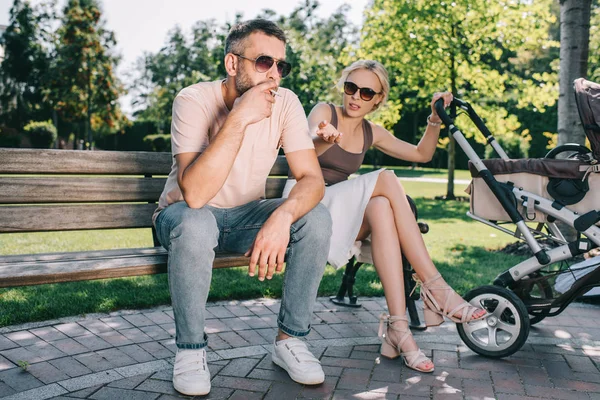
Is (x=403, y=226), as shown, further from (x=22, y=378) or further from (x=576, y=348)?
(x=22, y=378)

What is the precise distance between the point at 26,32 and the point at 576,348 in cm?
3917

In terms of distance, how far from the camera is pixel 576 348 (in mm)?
3648

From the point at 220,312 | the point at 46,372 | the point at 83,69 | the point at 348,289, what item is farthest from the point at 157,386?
the point at 83,69

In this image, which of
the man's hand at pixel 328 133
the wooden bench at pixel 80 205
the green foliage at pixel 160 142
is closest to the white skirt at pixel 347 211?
the man's hand at pixel 328 133

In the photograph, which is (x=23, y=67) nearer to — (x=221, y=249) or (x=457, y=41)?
A: (x=457, y=41)

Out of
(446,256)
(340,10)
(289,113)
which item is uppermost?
(340,10)

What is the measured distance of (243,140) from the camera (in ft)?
10.3

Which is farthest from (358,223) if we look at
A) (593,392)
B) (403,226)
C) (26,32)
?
(26,32)

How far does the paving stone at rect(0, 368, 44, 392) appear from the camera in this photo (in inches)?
111

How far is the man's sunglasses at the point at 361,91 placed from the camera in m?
3.85

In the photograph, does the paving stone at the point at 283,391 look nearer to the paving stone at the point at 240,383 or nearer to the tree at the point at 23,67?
the paving stone at the point at 240,383

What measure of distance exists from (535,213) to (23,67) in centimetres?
3987

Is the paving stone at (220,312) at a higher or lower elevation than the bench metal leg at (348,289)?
lower

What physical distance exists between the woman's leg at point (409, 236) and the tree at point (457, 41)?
464 inches
